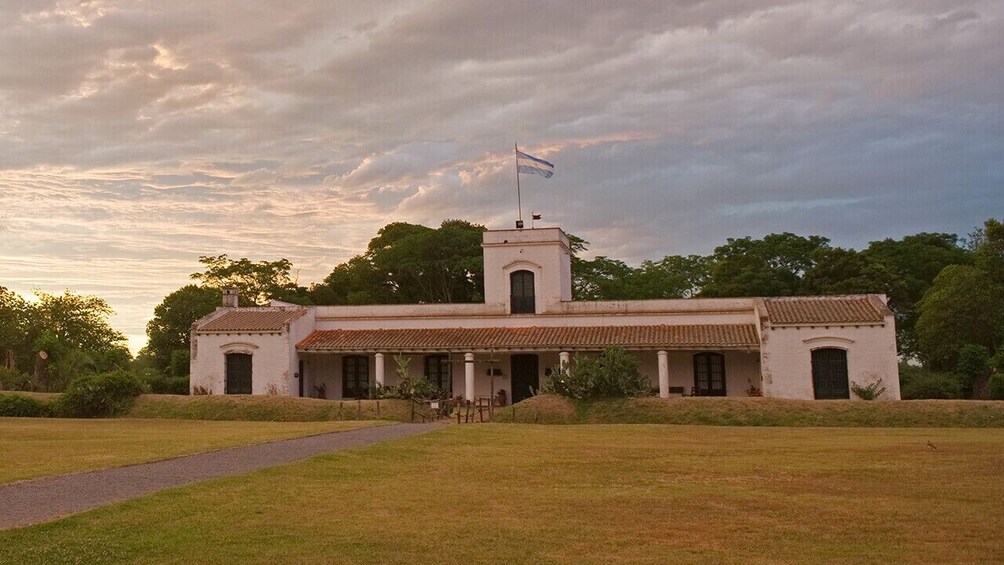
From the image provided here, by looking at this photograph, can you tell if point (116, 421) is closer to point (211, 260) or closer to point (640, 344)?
point (640, 344)

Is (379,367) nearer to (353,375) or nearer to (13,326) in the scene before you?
(353,375)

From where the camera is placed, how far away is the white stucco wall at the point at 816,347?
3036cm

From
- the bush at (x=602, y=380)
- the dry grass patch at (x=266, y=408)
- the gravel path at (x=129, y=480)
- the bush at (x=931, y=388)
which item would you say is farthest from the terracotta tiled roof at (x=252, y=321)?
the bush at (x=931, y=388)

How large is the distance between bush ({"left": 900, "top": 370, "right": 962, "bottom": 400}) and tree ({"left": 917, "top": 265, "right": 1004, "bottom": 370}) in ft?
15.7

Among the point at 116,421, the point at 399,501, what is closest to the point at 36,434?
the point at 116,421

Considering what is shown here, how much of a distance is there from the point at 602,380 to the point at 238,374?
54.1 ft

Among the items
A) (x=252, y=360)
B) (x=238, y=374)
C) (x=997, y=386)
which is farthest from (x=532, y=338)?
(x=997, y=386)

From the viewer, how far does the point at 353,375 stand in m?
36.5

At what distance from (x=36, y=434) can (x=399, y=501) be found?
44.8 ft

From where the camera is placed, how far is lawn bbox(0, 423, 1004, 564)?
770cm

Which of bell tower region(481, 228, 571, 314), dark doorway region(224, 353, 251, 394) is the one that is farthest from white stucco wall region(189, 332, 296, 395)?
bell tower region(481, 228, 571, 314)

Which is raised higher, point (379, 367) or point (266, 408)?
point (379, 367)

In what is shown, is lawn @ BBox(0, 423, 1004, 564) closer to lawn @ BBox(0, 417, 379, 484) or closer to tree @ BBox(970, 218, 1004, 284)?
lawn @ BBox(0, 417, 379, 484)

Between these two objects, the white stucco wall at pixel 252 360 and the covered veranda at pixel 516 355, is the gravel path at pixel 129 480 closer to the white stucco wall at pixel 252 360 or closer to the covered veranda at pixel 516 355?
the covered veranda at pixel 516 355
